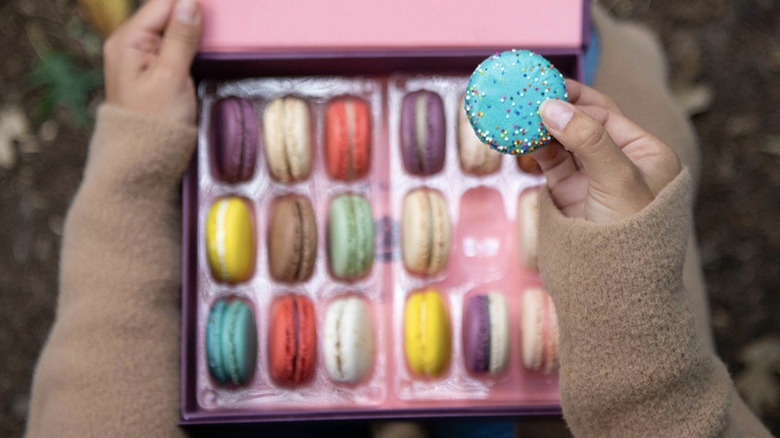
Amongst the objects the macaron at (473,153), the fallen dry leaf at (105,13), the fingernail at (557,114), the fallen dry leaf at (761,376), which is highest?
the fallen dry leaf at (105,13)

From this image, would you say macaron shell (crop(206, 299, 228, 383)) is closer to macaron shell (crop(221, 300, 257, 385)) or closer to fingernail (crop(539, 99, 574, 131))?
macaron shell (crop(221, 300, 257, 385))

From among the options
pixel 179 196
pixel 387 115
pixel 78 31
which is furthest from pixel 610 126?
pixel 78 31

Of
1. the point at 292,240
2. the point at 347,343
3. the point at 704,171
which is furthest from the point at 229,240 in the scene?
the point at 704,171

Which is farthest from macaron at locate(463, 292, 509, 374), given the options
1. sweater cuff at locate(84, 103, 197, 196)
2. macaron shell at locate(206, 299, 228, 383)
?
sweater cuff at locate(84, 103, 197, 196)

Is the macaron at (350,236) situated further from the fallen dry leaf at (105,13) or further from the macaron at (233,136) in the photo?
the fallen dry leaf at (105,13)

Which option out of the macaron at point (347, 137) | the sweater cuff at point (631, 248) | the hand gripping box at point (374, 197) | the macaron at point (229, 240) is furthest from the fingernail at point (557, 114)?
the macaron at point (229, 240)

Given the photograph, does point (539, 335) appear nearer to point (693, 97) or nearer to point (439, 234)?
point (439, 234)
